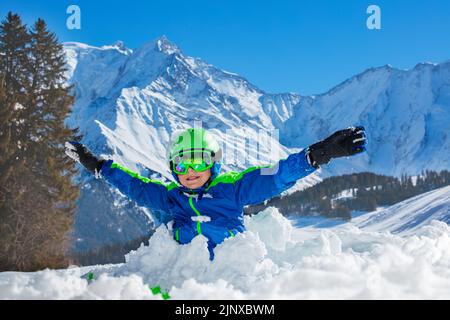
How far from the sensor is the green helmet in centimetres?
500

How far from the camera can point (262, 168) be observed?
512 cm

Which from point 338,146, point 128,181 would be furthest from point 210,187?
Result: point 338,146

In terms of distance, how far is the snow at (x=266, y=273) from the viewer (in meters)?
2.91

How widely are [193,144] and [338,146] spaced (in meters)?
1.37

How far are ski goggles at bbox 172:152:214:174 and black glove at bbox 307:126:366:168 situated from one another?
3.25 feet

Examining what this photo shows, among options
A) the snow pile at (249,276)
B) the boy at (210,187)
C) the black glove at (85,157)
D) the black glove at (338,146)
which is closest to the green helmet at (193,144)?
the boy at (210,187)

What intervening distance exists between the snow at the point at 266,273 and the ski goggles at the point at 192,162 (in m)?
0.67

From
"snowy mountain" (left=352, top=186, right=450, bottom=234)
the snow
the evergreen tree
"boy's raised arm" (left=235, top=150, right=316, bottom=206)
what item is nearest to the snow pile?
the snow

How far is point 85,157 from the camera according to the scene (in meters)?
6.06

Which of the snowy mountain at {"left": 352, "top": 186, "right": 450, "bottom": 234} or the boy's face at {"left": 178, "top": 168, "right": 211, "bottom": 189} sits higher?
the snowy mountain at {"left": 352, "top": 186, "right": 450, "bottom": 234}

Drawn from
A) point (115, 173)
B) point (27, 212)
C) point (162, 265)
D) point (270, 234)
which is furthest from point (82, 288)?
point (27, 212)

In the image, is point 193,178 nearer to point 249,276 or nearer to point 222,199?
point 222,199

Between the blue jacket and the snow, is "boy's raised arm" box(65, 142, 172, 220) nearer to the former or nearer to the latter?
the blue jacket

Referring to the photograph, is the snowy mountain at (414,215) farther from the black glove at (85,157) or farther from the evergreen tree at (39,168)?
the black glove at (85,157)
